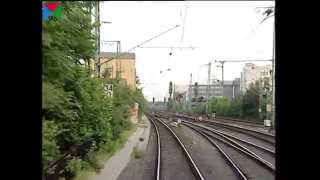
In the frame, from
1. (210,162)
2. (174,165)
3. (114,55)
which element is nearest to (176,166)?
(174,165)

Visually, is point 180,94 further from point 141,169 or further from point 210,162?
point 141,169

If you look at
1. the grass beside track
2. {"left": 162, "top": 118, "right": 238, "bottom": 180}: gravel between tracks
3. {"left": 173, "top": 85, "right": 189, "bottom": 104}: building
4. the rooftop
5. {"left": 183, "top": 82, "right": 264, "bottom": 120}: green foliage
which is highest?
the rooftop

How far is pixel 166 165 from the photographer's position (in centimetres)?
2491

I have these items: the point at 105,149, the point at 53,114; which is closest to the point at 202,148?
the point at 105,149

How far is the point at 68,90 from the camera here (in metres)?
15.4

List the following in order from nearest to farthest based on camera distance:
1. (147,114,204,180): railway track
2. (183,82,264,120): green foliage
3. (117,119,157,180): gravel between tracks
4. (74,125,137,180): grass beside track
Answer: (74,125,137,180): grass beside track
(117,119,157,180): gravel between tracks
(147,114,204,180): railway track
(183,82,264,120): green foliage

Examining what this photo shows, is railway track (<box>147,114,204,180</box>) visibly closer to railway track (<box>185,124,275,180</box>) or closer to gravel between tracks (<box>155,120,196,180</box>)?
gravel between tracks (<box>155,120,196,180</box>)

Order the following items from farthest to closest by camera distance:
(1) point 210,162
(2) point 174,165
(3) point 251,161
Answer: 1. (1) point 210,162
2. (3) point 251,161
3. (2) point 174,165

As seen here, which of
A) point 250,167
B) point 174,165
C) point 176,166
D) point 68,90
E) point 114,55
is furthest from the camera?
point 114,55

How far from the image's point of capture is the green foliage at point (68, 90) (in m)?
12.1

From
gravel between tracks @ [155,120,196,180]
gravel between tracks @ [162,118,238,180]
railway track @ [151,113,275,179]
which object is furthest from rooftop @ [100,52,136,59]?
railway track @ [151,113,275,179]

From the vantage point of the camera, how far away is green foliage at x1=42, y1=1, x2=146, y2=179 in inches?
478
